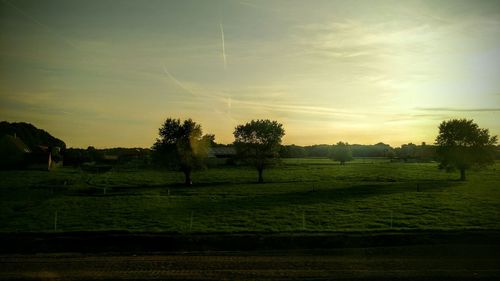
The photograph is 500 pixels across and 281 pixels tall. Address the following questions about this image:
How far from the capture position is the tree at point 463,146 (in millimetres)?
76812

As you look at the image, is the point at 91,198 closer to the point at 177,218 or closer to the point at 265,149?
the point at 177,218

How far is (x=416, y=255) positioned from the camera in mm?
22469

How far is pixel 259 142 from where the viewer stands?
83188 millimetres

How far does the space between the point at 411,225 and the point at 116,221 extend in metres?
22.6

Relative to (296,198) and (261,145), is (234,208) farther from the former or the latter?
(261,145)

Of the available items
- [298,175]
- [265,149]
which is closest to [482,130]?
[298,175]

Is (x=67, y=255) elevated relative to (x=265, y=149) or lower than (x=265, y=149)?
lower

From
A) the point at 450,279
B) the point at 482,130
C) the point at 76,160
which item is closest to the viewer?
the point at 450,279

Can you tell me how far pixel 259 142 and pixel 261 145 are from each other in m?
0.98

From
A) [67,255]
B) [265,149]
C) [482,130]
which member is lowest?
[67,255]

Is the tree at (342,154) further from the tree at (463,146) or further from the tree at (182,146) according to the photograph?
the tree at (182,146)

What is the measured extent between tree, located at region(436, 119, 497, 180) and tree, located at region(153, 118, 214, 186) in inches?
1749

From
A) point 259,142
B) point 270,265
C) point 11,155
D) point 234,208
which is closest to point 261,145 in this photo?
point 259,142

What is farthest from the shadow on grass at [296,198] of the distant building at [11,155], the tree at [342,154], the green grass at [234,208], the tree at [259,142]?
the tree at [342,154]
